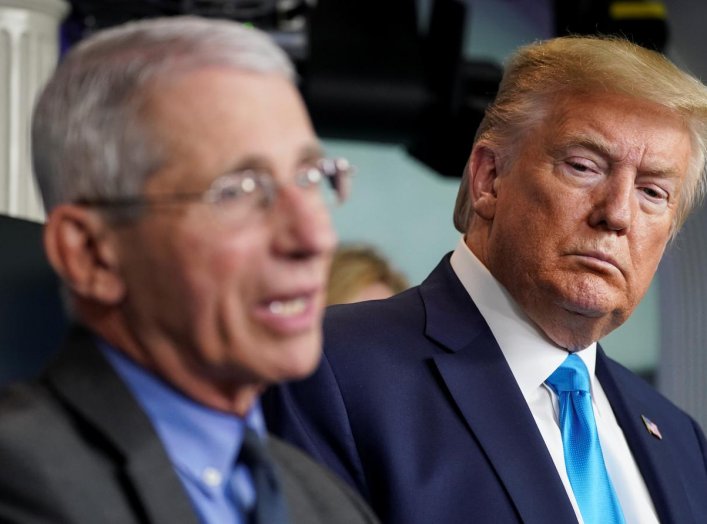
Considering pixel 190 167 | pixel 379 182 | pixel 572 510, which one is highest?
pixel 190 167

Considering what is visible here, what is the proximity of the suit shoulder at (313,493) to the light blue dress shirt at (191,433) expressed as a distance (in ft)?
0.46

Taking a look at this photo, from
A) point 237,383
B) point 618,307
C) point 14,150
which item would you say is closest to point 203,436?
point 237,383

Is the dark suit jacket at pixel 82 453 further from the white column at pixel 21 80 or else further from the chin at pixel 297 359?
the white column at pixel 21 80

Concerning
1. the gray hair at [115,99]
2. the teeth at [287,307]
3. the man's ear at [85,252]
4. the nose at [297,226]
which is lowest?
the teeth at [287,307]

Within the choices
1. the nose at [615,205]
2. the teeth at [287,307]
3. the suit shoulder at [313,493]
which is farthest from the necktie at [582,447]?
the teeth at [287,307]

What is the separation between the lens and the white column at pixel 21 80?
3.25m

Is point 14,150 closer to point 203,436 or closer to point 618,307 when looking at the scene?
point 618,307

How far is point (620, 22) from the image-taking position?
15.3ft

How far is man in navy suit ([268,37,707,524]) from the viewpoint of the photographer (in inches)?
71.1

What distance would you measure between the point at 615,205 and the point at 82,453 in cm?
103

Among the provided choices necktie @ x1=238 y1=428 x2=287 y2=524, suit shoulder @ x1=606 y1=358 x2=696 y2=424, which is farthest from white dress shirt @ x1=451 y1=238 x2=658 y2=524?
necktie @ x1=238 y1=428 x2=287 y2=524

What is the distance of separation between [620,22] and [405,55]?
733mm

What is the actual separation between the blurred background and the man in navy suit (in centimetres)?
156

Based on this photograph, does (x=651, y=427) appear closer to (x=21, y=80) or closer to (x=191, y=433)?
(x=191, y=433)
